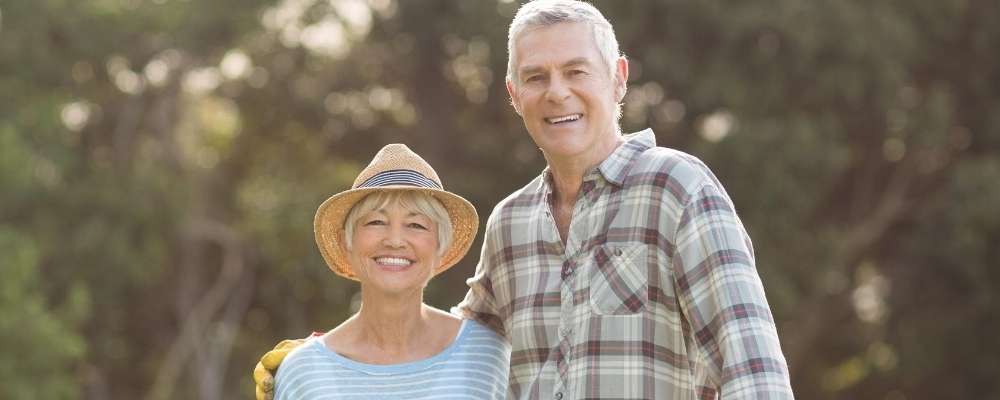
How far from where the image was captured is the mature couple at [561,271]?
8.50 ft

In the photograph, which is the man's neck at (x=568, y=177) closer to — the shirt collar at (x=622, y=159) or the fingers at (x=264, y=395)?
the shirt collar at (x=622, y=159)

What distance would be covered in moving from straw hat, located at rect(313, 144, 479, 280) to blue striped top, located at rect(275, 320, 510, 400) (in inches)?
8.0

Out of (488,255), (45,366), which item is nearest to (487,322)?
(488,255)

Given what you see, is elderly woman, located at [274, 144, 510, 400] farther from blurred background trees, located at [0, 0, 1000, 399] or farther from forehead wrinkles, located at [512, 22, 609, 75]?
blurred background trees, located at [0, 0, 1000, 399]

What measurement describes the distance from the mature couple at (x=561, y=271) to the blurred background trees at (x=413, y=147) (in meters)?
9.82

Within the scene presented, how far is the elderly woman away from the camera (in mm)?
3068

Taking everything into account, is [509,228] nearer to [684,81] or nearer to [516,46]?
[516,46]

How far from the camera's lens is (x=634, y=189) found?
2732 millimetres

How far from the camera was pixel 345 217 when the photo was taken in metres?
3.18

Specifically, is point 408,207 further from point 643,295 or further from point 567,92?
point 643,295

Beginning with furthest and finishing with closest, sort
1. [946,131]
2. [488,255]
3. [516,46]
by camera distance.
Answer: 1. [946,131]
2. [488,255]
3. [516,46]

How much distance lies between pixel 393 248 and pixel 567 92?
526mm

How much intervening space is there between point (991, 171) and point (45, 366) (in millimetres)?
8540

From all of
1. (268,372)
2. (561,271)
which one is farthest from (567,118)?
(268,372)
